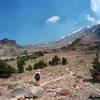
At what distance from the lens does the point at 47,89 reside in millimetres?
26047

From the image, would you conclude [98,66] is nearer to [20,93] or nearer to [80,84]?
[80,84]

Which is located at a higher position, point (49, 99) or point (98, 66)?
point (98, 66)

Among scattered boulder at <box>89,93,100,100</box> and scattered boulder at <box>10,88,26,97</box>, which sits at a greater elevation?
scattered boulder at <box>10,88,26,97</box>

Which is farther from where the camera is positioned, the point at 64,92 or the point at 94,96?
the point at 64,92

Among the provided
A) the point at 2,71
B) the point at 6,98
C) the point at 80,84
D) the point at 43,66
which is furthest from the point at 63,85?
the point at 43,66

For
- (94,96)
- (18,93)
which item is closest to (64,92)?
(94,96)

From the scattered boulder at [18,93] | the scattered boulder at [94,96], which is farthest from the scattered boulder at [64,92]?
the scattered boulder at [18,93]

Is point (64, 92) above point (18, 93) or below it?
below

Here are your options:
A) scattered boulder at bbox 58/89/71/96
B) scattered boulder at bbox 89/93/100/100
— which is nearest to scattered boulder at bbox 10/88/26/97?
scattered boulder at bbox 58/89/71/96

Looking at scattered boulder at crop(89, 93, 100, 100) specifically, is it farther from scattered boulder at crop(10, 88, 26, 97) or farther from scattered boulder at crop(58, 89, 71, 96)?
scattered boulder at crop(10, 88, 26, 97)

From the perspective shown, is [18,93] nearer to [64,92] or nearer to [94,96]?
[64,92]

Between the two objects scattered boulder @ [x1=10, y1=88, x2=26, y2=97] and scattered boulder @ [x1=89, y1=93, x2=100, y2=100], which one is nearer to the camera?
scattered boulder @ [x1=89, y1=93, x2=100, y2=100]

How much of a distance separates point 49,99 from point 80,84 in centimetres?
522

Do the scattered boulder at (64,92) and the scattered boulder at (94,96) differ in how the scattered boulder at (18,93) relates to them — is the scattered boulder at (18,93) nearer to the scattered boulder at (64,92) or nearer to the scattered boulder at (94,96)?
the scattered boulder at (64,92)
